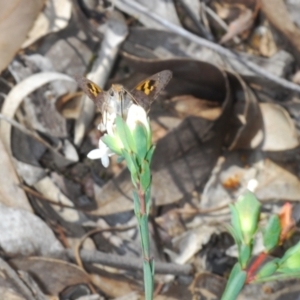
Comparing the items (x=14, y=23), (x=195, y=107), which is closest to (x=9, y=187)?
(x=14, y=23)

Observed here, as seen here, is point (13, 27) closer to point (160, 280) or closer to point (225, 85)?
point (225, 85)

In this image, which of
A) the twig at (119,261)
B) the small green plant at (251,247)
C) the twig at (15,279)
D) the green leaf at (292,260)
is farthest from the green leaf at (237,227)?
the twig at (15,279)

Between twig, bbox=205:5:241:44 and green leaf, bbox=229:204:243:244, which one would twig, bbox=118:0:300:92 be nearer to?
twig, bbox=205:5:241:44

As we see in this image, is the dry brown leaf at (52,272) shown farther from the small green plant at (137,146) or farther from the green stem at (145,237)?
the small green plant at (137,146)

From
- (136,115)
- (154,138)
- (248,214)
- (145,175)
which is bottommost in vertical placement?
(154,138)

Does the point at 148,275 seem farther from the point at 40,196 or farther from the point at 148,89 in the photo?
the point at 40,196
